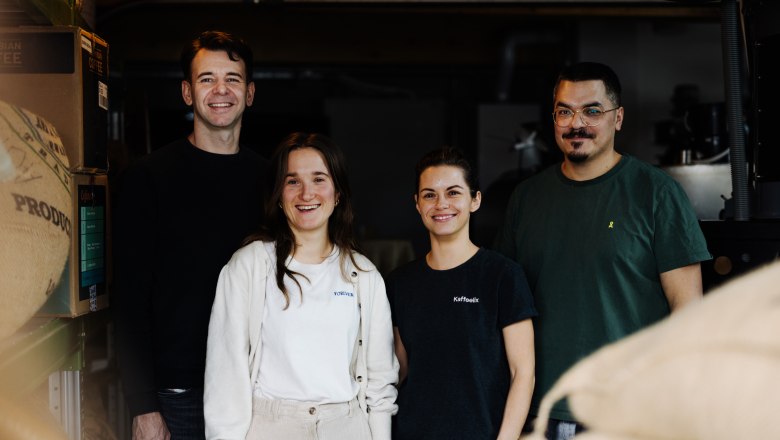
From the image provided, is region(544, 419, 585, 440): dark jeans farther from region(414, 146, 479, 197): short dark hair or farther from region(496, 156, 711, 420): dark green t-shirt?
region(414, 146, 479, 197): short dark hair

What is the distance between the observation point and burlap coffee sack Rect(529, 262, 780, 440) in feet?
1.03

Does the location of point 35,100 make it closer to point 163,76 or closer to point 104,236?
point 104,236

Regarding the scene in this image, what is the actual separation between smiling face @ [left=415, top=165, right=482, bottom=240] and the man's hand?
3.05ft

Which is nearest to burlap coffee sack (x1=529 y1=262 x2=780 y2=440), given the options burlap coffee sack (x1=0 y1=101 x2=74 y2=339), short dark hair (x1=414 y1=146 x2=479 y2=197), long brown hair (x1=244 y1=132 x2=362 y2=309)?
burlap coffee sack (x1=0 y1=101 x2=74 y2=339)

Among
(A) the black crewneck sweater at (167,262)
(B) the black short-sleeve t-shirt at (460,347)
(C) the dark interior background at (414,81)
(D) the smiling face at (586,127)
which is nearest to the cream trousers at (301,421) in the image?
(B) the black short-sleeve t-shirt at (460,347)

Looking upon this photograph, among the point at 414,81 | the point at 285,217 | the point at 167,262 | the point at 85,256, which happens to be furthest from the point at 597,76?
the point at 414,81

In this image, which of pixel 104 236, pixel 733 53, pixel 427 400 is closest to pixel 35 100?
pixel 104 236

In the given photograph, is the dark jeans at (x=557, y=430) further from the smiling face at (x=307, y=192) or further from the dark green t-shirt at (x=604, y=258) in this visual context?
the smiling face at (x=307, y=192)

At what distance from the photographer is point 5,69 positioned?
1.67 m

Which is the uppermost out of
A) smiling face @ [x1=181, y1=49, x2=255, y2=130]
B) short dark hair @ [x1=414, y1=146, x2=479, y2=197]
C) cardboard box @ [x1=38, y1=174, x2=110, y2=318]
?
smiling face @ [x1=181, y1=49, x2=255, y2=130]

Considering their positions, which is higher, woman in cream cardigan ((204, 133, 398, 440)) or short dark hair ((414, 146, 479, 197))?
short dark hair ((414, 146, 479, 197))

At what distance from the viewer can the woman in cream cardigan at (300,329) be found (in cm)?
192

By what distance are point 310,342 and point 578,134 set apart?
963mm

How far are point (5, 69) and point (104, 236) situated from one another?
0.45 meters
